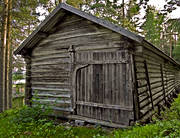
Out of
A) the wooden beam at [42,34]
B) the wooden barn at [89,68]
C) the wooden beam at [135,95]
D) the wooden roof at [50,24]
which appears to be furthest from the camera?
the wooden beam at [42,34]

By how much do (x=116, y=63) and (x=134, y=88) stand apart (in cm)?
107

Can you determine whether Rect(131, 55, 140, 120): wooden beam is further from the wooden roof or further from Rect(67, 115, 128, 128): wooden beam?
→ the wooden roof

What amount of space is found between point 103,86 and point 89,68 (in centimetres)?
94

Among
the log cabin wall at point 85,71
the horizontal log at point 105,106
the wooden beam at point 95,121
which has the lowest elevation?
the wooden beam at point 95,121

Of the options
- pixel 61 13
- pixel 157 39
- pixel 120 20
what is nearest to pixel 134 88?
pixel 61 13

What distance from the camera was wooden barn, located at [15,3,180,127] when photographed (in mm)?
5047

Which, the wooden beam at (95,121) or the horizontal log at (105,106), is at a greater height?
the horizontal log at (105,106)

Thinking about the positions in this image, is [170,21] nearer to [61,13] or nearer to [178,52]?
[61,13]

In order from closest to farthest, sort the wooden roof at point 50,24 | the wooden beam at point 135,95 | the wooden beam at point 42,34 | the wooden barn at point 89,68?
the wooden beam at point 135,95 < the wooden barn at point 89,68 < the wooden roof at point 50,24 < the wooden beam at point 42,34

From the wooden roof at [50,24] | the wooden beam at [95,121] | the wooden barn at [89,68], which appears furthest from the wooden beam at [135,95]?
the wooden roof at [50,24]

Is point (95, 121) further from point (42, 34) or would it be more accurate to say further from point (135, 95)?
point (42, 34)

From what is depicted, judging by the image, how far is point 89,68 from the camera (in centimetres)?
587

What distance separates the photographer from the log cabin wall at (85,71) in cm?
514

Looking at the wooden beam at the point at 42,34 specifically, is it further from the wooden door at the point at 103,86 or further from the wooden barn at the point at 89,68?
the wooden door at the point at 103,86
